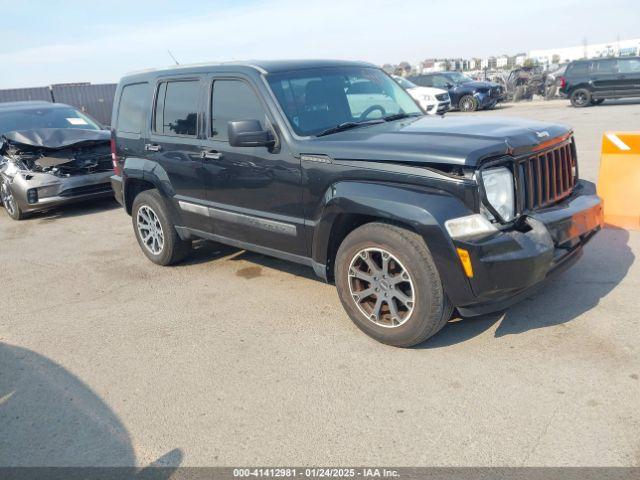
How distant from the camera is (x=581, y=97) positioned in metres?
20.0

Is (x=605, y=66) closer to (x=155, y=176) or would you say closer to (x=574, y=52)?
(x=155, y=176)

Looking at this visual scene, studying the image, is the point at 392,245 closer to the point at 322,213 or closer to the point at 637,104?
the point at 322,213

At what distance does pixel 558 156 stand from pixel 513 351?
1468 mm

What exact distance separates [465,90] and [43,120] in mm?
16975

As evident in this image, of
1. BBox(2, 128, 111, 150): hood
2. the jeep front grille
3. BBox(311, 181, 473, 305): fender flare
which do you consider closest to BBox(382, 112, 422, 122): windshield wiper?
BBox(311, 181, 473, 305): fender flare

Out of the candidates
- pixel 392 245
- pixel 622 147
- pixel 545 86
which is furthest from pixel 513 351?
pixel 545 86

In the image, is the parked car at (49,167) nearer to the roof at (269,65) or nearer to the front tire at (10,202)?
the front tire at (10,202)

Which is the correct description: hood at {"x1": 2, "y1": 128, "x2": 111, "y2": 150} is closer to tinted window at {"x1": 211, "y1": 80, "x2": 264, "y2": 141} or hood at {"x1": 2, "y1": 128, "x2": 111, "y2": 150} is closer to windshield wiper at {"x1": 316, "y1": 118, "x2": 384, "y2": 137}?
tinted window at {"x1": 211, "y1": 80, "x2": 264, "y2": 141}

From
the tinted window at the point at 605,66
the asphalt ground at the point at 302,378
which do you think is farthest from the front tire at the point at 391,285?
the tinted window at the point at 605,66

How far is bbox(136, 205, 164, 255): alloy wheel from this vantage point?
5891 millimetres

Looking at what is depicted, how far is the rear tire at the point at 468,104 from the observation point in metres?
22.1

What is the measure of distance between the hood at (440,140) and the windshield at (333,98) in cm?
26

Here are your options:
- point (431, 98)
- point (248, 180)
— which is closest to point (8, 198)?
point (248, 180)

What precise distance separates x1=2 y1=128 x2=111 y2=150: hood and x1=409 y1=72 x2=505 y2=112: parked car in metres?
16.6
